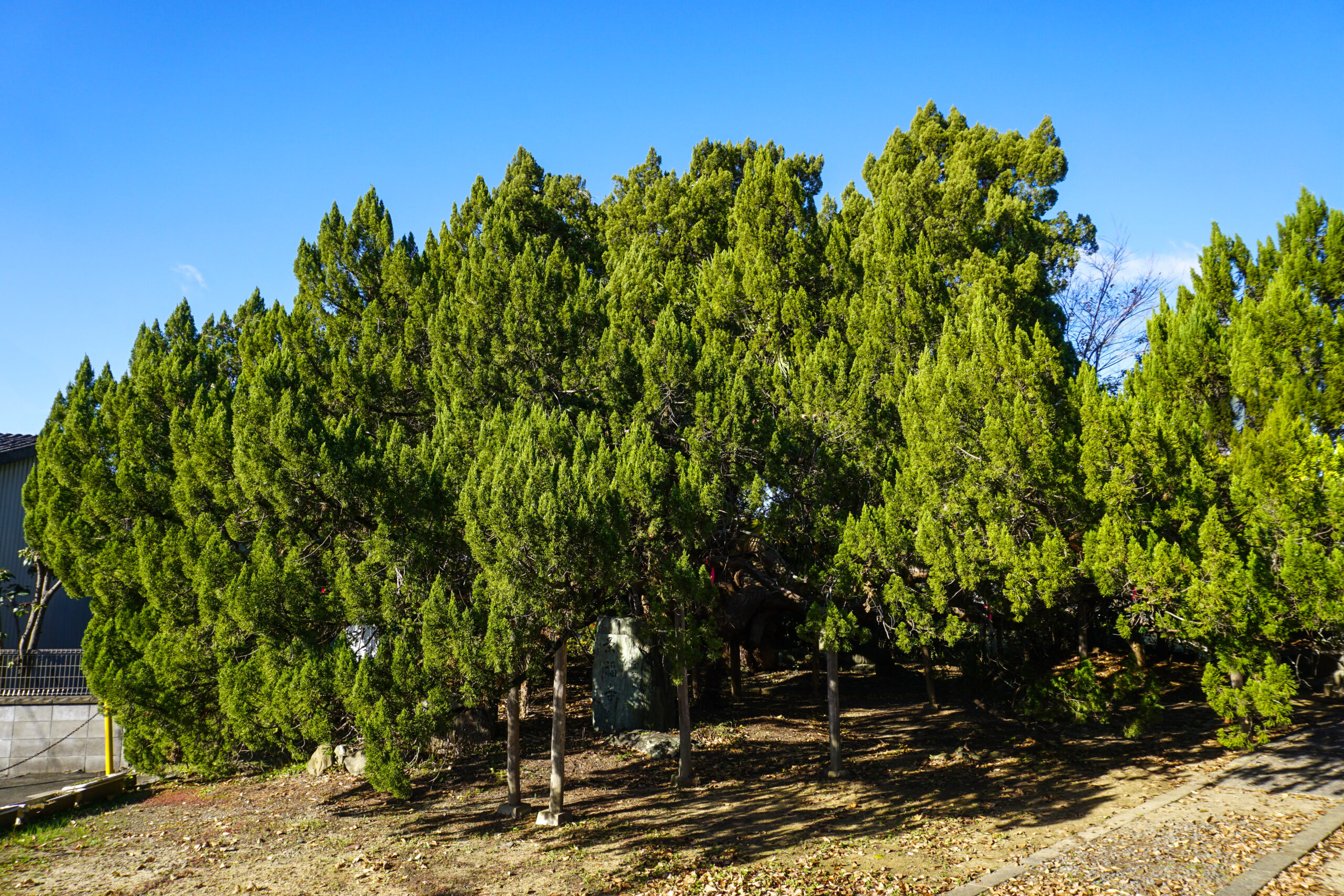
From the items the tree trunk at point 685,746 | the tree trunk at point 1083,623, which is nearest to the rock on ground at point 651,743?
the tree trunk at point 685,746

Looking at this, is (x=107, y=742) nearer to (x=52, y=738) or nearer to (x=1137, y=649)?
(x=52, y=738)

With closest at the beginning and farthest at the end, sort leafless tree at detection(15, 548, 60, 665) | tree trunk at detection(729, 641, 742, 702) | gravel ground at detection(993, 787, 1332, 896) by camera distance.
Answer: gravel ground at detection(993, 787, 1332, 896), leafless tree at detection(15, 548, 60, 665), tree trunk at detection(729, 641, 742, 702)

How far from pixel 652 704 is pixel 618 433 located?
585 centimetres

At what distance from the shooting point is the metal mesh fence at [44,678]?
A: 14234 mm

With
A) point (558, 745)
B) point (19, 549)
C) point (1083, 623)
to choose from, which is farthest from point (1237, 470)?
point (19, 549)

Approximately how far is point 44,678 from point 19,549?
723cm

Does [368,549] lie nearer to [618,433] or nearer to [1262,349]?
[618,433]

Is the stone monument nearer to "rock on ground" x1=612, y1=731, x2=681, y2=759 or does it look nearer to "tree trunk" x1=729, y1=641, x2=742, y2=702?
"rock on ground" x1=612, y1=731, x2=681, y2=759

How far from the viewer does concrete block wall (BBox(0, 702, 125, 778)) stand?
14047 millimetres

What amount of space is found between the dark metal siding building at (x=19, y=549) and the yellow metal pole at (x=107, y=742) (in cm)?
697

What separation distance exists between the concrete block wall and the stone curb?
14847 millimetres

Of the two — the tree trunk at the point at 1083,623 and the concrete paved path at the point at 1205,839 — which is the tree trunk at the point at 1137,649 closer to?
the tree trunk at the point at 1083,623

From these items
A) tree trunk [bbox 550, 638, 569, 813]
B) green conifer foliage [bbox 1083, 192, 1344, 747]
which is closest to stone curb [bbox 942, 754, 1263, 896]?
green conifer foliage [bbox 1083, 192, 1344, 747]

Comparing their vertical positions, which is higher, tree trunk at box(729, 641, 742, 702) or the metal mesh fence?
the metal mesh fence
